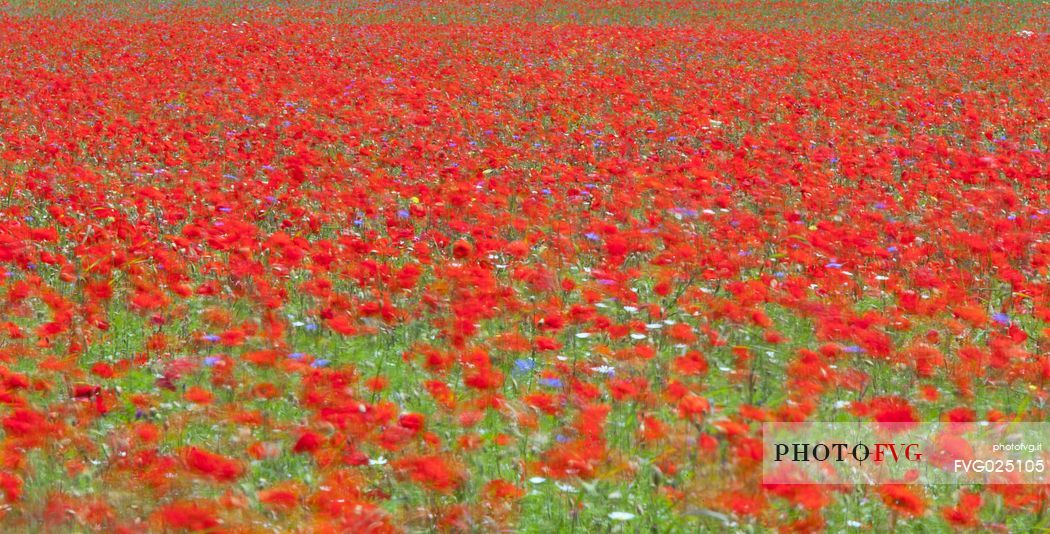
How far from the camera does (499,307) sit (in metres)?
4.80

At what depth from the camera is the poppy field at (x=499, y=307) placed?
3404mm

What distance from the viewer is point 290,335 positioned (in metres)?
5.05

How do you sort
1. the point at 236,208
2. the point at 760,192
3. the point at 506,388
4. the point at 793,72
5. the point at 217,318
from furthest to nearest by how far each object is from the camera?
the point at 793,72, the point at 760,192, the point at 236,208, the point at 217,318, the point at 506,388

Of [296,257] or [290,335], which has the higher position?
[296,257]

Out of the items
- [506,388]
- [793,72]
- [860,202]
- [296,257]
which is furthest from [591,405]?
[793,72]

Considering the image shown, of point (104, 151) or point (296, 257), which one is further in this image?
point (104, 151)

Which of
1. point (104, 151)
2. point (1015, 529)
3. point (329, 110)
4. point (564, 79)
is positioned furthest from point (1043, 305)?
point (564, 79)

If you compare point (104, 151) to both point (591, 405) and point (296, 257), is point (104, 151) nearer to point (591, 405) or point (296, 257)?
point (296, 257)

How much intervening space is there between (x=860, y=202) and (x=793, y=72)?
7665mm

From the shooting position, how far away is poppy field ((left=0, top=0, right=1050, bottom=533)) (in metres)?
3.40

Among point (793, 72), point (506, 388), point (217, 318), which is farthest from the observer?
point (793, 72)

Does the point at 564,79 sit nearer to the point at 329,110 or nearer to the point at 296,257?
the point at 329,110

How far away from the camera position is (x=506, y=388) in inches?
177

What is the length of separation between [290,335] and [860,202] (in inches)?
147
